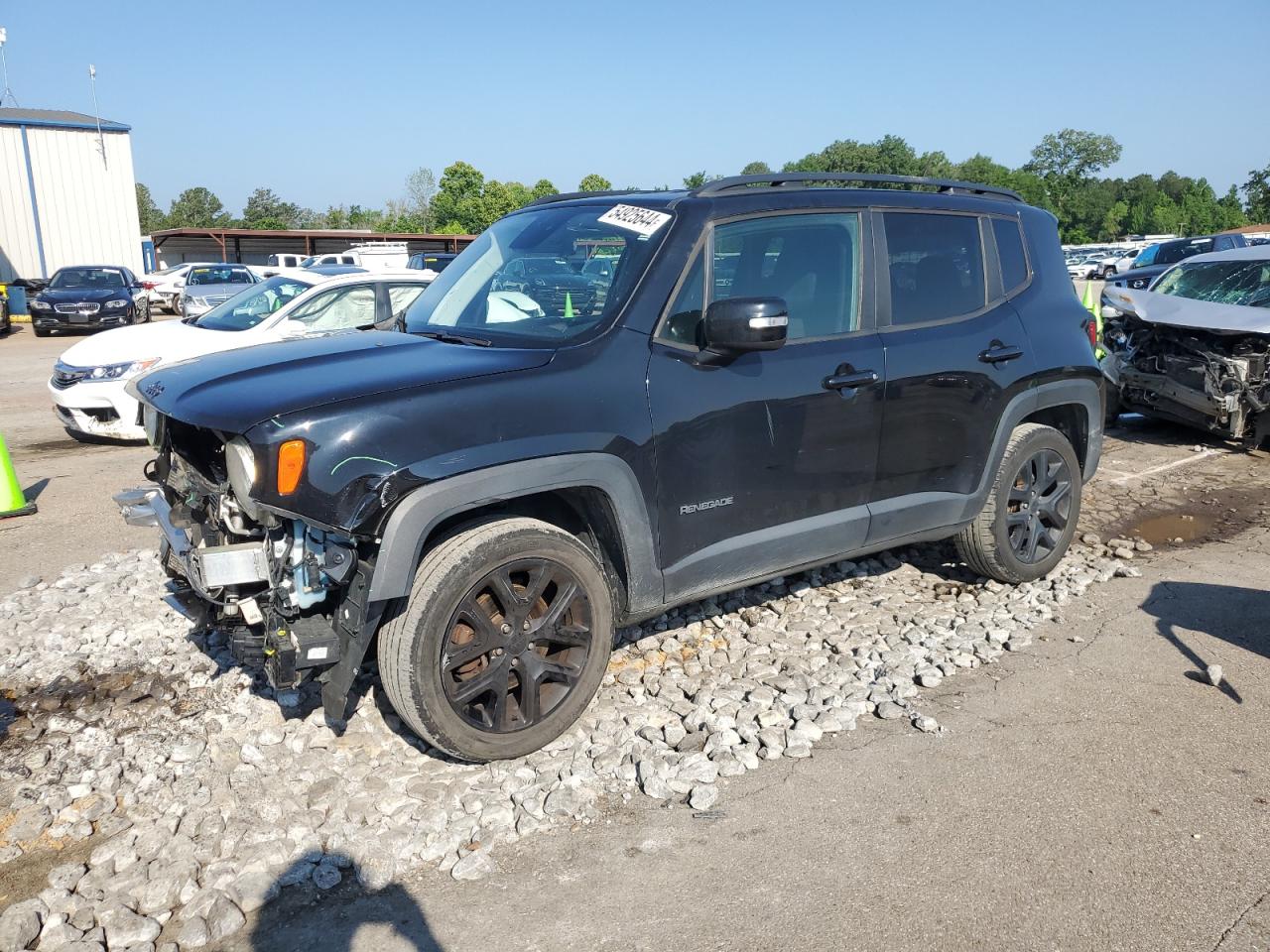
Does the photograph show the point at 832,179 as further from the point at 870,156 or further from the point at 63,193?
the point at 870,156

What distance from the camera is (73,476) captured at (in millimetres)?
8156

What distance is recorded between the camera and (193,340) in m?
9.18

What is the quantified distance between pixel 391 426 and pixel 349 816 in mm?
1334

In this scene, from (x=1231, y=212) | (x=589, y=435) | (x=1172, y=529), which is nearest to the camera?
(x=589, y=435)

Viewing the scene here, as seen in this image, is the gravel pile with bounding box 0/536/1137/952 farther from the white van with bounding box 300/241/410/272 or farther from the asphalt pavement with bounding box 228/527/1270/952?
the white van with bounding box 300/241/410/272

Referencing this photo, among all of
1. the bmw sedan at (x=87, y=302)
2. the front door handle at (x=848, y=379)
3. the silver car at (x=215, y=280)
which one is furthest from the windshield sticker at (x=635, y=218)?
the bmw sedan at (x=87, y=302)

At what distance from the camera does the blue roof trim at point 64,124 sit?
32.7 m

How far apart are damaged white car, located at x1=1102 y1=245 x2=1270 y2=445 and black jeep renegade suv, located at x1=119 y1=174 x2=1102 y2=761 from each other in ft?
14.7

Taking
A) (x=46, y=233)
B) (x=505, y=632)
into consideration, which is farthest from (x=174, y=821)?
(x=46, y=233)

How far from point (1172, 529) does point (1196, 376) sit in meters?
2.72

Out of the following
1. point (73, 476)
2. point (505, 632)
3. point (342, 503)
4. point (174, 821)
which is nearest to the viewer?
point (342, 503)

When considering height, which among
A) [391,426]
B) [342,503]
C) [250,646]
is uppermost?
[391,426]

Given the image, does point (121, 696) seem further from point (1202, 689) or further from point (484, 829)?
point (1202, 689)

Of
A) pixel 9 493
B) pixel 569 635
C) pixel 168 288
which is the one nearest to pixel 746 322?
pixel 569 635
